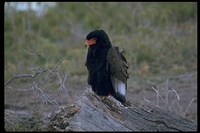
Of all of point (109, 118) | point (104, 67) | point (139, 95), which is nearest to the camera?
point (109, 118)

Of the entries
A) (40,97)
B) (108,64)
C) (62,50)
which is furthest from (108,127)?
(62,50)

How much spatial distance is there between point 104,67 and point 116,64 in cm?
14

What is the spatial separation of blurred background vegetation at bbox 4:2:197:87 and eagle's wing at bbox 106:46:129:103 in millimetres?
4891

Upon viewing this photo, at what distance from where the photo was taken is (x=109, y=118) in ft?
17.6

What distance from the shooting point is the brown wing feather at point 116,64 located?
594cm

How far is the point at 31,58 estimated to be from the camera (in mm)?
13031

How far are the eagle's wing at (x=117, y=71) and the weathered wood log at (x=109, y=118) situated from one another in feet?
0.92

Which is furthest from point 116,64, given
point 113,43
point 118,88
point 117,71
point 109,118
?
point 113,43

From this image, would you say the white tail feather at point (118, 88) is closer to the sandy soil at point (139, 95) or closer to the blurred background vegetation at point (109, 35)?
the sandy soil at point (139, 95)

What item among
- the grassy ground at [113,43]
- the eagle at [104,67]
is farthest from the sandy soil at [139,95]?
the eagle at [104,67]

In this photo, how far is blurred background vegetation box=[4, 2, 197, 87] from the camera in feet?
39.8

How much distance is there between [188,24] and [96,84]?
29.9ft

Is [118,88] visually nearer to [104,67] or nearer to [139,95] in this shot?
[104,67]

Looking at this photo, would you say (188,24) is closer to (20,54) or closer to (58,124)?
(20,54)
